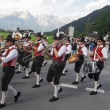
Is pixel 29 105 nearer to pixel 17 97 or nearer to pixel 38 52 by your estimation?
pixel 17 97

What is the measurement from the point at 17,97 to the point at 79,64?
3.53m

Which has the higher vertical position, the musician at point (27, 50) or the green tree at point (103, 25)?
the green tree at point (103, 25)

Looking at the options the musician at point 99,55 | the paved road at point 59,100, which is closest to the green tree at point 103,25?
the paved road at point 59,100

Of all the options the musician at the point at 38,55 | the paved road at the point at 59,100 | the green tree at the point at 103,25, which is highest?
the green tree at the point at 103,25

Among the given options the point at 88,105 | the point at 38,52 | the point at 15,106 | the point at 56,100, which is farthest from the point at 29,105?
the point at 38,52

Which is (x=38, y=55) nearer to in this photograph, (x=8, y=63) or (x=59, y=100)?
(x=59, y=100)

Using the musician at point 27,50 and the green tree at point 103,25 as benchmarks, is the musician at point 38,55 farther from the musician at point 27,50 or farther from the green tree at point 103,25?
the green tree at point 103,25

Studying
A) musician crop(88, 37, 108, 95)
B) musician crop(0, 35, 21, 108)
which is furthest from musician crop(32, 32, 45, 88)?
musician crop(0, 35, 21, 108)

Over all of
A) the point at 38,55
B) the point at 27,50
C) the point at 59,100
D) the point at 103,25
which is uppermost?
the point at 103,25

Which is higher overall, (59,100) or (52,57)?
(52,57)

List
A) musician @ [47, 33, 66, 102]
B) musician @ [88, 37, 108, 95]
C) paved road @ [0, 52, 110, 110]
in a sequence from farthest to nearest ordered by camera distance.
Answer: musician @ [88, 37, 108, 95]
musician @ [47, 33, 66, 102]
paved road @ [0, 52, 110, 110]

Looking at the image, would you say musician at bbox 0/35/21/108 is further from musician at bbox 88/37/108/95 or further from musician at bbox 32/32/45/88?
musician at bbox 88/37/108/95

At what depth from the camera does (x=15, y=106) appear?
18.9 ft

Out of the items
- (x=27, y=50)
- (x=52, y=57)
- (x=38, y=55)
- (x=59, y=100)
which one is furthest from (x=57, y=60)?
(x=27, y=50)
